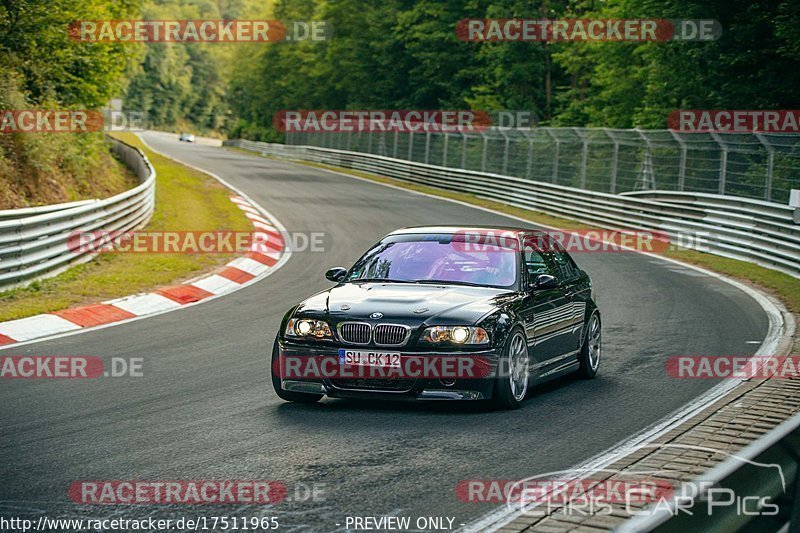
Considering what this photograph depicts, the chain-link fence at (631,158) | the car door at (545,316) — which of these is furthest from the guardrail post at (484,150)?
the car door at (545,316)

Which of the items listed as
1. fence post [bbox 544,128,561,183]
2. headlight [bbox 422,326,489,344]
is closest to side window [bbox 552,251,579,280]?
headlight [bbox 422,326,489,344]

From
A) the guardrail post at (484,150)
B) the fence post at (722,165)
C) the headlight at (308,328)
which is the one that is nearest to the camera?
the headlight at (308,328)

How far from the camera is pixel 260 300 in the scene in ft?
51.4

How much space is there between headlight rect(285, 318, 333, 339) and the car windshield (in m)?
1.10


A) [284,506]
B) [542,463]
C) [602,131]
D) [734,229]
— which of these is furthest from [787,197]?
[284,506]

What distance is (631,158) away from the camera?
30172 millimetres

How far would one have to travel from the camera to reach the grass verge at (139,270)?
14337 mm

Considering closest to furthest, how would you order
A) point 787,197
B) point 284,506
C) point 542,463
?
point 284,506 < point 542,463 < point 787,197

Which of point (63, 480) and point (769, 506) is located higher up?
point (769, 506)

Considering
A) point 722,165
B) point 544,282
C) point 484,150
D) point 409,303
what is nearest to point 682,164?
point 722,165

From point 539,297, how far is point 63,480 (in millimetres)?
4573

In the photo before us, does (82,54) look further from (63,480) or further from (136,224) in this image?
(63,480)

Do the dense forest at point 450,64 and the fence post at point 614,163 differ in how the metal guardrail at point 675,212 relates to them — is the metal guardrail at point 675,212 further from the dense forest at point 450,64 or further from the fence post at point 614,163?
the dense forest at point 450,64

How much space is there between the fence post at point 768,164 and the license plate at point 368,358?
16161 mm
